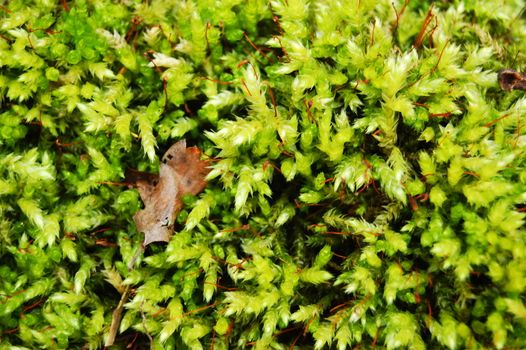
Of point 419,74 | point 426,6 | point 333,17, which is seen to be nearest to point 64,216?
point 333,17

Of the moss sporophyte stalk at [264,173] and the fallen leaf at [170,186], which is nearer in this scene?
the moss sporophyte stalk at [264,173]

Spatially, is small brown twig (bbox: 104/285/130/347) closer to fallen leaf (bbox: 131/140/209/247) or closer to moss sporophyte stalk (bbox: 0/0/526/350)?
moss sporophyte stalk (bbox: 0/0/526/350)

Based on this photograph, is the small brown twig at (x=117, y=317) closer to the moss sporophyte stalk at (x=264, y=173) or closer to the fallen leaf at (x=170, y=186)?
the moss sporophyte stalk at (x=264, y=173)

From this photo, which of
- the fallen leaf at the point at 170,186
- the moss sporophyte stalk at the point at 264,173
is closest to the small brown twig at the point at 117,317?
the moss sporophyte stalk at the point at 264,173

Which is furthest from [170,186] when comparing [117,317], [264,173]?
[117,317]

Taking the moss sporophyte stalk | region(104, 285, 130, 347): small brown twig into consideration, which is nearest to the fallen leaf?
the moss sporophyte stalk

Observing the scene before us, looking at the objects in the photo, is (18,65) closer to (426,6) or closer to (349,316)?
(349,316)

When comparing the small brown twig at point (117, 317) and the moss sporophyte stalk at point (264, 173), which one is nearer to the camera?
the moss sporophyte stalk at point (264, 173)

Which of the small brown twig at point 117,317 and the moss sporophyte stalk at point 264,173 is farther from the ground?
the moss sporophyte stalk at point 264,173
